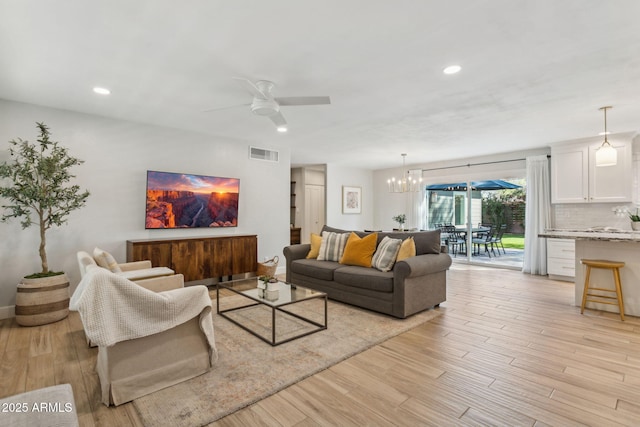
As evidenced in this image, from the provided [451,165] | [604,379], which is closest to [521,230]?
[451,165]

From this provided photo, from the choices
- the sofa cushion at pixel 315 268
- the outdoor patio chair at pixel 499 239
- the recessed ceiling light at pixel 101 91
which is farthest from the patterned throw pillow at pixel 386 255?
the outdoor patio chair at pixel 499 239

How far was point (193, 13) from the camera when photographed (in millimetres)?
2094

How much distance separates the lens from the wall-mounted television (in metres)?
4.61

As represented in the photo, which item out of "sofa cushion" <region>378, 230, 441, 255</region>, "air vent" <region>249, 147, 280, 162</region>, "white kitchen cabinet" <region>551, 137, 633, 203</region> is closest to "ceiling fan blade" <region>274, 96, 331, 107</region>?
"sofa cushion" <region>378, 230, 441, 255</region>

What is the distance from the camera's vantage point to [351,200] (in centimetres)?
884

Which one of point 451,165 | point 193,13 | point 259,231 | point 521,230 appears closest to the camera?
point 193,13

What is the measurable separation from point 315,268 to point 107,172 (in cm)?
314

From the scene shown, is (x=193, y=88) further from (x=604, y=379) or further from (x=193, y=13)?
(x=604, y=379)

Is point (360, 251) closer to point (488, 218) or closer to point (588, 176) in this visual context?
point (588, 176)

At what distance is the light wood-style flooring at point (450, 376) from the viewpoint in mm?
1858

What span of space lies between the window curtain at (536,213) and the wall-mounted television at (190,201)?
5659 mm

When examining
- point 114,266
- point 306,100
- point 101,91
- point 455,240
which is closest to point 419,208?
point 455,240

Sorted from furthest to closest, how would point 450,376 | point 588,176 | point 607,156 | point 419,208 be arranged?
point 419,208, point 588,176, point 607,156, point 450,376

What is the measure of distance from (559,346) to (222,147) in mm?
5167
